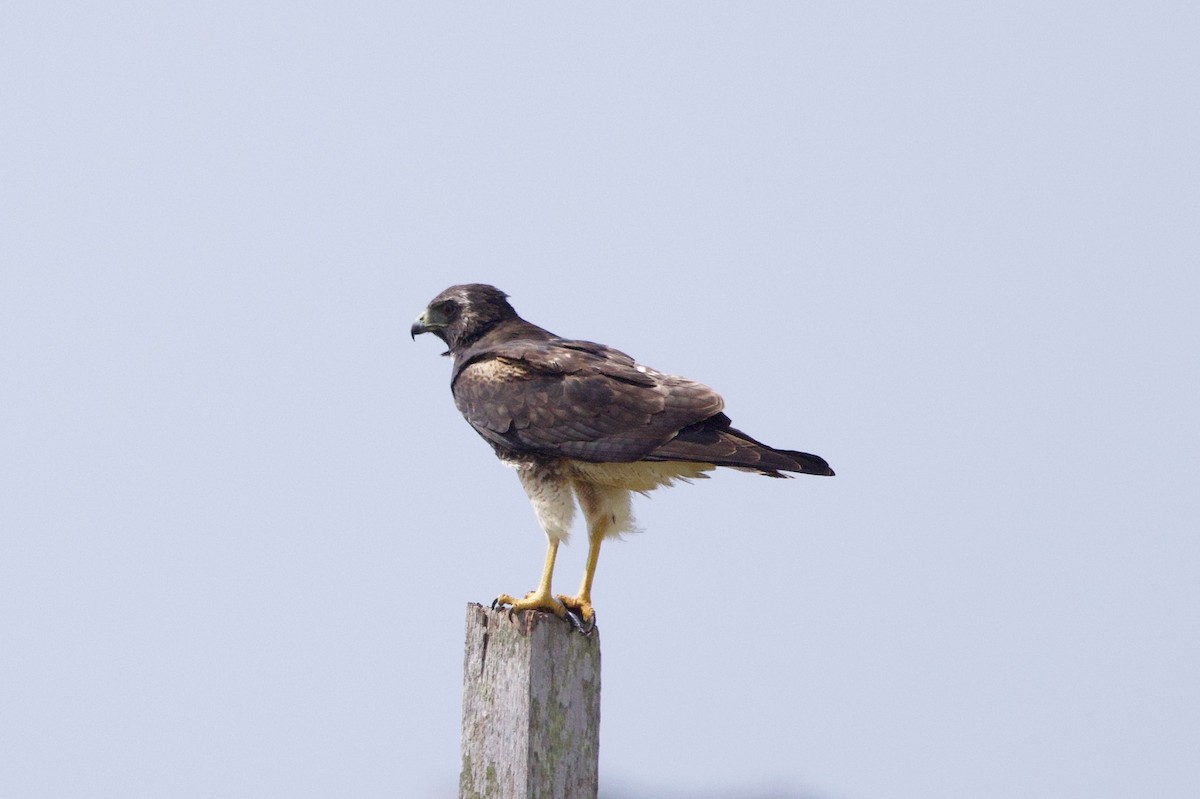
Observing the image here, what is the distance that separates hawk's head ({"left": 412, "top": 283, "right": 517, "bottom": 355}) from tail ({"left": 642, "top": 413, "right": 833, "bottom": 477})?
1914mm

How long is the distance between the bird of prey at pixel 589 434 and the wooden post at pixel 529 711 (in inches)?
20.9

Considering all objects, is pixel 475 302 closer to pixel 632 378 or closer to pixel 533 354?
pixel 533 354

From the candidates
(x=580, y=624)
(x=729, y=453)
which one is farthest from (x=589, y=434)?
(x=580, y=624)

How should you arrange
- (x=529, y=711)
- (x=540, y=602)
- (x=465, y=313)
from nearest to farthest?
(x=529, y=711)
(x=540, y=602)
(x=465, y=313)

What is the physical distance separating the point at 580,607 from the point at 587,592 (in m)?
0.13

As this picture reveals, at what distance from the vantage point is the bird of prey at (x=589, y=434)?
6051 mm

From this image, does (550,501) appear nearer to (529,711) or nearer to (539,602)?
(539,602)

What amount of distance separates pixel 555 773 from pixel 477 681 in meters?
0.52

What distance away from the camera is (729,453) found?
19.5ft

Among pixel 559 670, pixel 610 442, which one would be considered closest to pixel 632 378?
pixel 610 442

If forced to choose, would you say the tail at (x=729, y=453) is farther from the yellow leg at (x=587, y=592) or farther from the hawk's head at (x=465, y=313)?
the hawk's head at (x=465, y=313)

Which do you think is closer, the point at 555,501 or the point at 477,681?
the point at 477,681

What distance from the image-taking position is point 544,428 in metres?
6.43

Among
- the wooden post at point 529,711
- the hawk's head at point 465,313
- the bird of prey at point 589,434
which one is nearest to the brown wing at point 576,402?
the bird of prey at point 589,434
